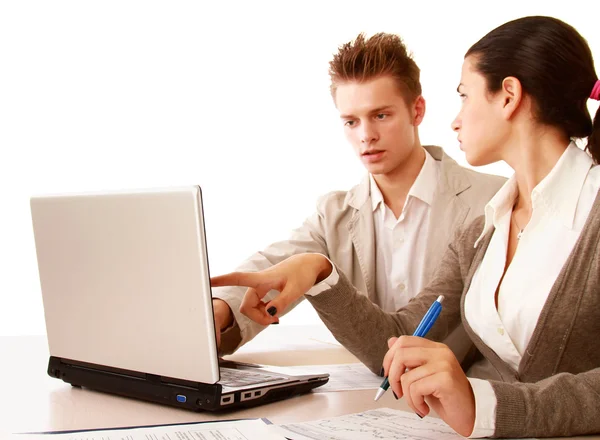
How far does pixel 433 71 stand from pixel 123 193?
2882 mm

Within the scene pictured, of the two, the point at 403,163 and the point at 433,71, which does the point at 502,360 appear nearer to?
the point at 403,163

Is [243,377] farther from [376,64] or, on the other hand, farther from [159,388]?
[376,64]

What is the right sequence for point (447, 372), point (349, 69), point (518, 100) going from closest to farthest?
point (447, 372) → point (518, 100) → point (349, 69)

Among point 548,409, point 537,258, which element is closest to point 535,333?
point 537,258

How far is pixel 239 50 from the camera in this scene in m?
3.68

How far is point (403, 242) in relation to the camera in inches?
83.0

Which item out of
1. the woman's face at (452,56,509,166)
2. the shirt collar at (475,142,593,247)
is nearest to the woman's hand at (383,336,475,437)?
the shirt collar at (475,142,593,247)

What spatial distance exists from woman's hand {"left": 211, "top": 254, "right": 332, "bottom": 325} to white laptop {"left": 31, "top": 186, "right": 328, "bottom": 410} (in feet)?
0.39

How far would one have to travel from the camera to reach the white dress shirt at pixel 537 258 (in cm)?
126

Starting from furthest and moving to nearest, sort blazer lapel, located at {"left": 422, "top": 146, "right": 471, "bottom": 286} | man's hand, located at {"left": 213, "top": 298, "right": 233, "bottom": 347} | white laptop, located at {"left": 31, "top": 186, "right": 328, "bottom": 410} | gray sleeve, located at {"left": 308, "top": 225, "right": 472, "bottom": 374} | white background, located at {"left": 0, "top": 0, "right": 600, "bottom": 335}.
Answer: white background, located at {"left": 0, "top": 0, "right": 600, "bottom": 335} < blazer lapel, located at {"left": 422, "top": 146, "right": 471, "bottom": 286} < man's hand, located at {"left": 213, "top": 298, "right": 233, "bottom": 347} < gray sleeve, located at {"left": 308, "top": 225, "right": 472, "bottom": 374} < white laptop, located at {"left": 31, "top": 186, "right": 328, "bottom": 410}

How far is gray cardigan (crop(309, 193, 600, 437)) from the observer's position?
39.4 inches

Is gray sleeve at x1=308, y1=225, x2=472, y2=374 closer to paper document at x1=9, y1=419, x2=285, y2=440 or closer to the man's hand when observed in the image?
the man's hand

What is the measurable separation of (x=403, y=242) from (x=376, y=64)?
1.75 ft

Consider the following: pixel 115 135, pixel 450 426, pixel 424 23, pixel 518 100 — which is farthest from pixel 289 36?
pixel 450 426
